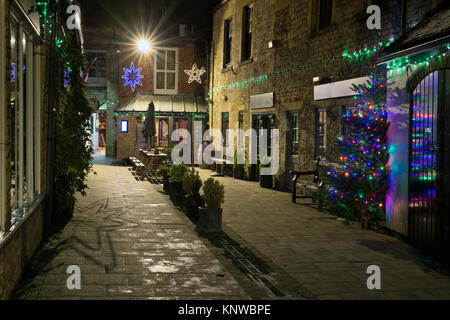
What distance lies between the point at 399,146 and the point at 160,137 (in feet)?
62.9

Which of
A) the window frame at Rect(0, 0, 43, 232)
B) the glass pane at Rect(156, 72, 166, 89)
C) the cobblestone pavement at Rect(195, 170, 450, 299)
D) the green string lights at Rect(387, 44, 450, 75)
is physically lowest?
the cobblestone pavement at Rect(195, 170, 450, 299)

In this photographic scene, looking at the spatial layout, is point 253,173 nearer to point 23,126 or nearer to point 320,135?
point 320,135

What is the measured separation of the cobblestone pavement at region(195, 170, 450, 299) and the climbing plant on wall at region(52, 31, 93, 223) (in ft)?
9.63

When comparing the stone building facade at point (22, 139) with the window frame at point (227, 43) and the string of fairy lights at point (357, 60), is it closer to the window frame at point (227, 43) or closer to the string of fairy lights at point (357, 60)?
the string of fairy lights at point (357, 60)

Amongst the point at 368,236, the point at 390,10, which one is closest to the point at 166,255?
the point at 368,236

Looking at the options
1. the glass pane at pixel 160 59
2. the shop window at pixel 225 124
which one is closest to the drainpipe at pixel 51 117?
the shop window at pixel 225 124

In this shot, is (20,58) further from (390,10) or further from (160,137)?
(160,137)

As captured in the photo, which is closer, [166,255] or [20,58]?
[20,58]

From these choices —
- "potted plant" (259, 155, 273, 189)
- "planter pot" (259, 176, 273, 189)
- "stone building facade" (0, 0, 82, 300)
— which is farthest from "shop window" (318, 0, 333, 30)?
"stone building facade" (0, 0, 82, 300)

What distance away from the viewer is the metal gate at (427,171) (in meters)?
7.37

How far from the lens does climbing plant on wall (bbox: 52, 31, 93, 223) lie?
30.1ft

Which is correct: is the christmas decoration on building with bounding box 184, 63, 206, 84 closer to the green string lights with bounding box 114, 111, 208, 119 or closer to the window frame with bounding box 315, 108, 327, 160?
the green string lights with bounding box 114, 111, 208, 119

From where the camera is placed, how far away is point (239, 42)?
1992 centimetres
